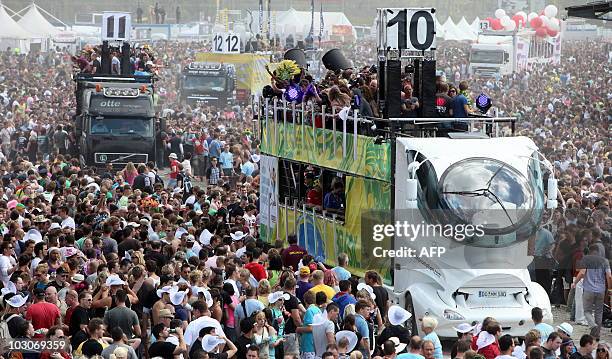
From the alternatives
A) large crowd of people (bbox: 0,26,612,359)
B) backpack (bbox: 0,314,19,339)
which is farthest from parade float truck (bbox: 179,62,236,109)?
backpack (bbox: 0,314,19,339)

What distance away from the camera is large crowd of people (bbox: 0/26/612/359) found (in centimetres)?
1431

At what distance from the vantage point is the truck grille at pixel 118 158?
37906mm

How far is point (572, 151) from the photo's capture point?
3675 centimetres

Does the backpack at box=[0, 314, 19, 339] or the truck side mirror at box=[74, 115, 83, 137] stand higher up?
the backpack at box=[0, 314, 19, 339]

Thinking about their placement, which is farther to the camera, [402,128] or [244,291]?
[402,128]

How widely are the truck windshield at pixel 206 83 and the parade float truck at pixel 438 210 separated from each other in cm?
3797

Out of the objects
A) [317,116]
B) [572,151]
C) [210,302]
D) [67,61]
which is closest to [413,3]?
[67,61]

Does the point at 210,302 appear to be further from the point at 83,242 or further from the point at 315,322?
the point at 83,242

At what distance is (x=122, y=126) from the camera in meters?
38.3

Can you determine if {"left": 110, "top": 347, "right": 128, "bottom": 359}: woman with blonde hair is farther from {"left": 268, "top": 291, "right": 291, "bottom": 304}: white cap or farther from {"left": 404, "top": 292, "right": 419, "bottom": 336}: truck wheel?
{"left": 404, "top": 292, "right": 419, "bottom": 336}: truck wheel

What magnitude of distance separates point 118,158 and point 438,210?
20.6m

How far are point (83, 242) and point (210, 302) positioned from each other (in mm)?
5125

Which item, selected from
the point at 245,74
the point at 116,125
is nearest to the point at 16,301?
the point at 116,125

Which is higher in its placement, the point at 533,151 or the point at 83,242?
the point at 533,151
